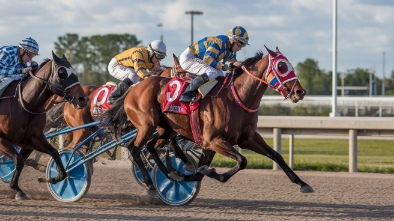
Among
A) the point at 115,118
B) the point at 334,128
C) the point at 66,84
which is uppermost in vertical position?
the point at 66,84

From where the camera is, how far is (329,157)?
54.4 feet

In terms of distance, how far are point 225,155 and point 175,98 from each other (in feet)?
3.06

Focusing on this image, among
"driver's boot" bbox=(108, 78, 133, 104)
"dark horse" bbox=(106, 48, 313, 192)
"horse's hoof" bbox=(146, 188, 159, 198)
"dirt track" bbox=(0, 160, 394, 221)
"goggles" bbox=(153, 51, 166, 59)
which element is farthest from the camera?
"goggles" bbox=(153, 51, 166, 59)

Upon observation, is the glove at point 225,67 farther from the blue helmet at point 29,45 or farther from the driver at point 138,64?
the blue helmet at point 29,45

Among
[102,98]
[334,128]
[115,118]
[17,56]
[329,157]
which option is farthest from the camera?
[329,157]

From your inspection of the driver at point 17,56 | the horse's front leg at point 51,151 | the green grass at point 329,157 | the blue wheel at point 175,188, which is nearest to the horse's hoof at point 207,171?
the blue wheel at point 175,188

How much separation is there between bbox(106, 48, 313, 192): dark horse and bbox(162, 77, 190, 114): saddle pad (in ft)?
0.25

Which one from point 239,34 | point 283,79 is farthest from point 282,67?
point 239,34

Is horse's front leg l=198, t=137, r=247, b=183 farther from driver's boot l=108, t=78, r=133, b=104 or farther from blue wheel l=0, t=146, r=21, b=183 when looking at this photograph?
blue wheel l=0, t=146, r=21, b=183

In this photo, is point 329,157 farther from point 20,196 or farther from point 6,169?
point 20,196

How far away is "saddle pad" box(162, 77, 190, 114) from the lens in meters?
9.48

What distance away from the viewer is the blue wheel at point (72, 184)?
977 centimetres

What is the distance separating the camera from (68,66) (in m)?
9.41

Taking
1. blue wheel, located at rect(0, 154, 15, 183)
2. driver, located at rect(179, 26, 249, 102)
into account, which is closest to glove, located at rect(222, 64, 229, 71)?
driver, located at rect(179, 26, 249, 102)
